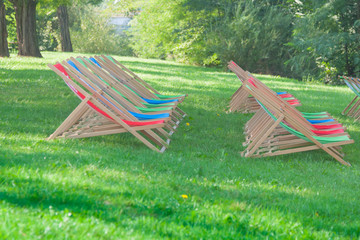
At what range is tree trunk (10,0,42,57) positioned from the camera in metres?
17.5

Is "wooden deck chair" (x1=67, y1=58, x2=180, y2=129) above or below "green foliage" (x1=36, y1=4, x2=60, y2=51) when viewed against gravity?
above

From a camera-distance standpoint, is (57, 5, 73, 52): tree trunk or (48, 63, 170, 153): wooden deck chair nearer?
(48, 63, 170, 153): wooden deck chair

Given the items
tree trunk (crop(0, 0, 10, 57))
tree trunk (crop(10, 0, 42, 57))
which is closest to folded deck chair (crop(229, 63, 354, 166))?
tree trunk (crop(0, 0, 10, 57))

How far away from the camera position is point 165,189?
3.59 m

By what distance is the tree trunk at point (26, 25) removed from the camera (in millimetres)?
17547

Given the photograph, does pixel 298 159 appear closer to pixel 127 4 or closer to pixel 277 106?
pixel 277 106

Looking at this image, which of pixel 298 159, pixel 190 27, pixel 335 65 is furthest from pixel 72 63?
pixel 190 27

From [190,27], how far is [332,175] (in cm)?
2096

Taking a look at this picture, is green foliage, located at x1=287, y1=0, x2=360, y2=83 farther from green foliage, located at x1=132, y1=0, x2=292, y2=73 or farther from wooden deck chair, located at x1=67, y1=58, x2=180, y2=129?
wooden deck chair, located at x1=67, y1=58, x2=180, y2=129

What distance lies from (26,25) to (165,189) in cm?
1603

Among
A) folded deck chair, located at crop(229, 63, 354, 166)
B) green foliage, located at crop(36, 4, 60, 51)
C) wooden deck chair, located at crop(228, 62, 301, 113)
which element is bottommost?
green foliage, located at crop(36, 4, 60, 51)

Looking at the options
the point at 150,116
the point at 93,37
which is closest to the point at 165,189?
the point at 150,116

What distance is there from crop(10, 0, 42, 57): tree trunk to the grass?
12.5 metres

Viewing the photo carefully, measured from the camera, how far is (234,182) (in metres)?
4.07
